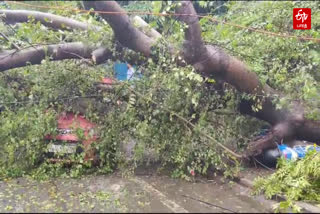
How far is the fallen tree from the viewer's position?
4836mm

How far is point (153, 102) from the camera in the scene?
512 centimetres

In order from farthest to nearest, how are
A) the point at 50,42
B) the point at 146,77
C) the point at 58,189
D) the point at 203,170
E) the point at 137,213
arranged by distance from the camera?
the point at 50,42, the point at 146,77, the point at 203,170, the point at 58,189, the point at 137,213

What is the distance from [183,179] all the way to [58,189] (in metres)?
1.69

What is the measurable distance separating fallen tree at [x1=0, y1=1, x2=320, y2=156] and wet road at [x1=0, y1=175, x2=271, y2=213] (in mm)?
1337

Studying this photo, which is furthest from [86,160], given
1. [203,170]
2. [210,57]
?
[210,57]

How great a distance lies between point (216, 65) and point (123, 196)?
2.26m

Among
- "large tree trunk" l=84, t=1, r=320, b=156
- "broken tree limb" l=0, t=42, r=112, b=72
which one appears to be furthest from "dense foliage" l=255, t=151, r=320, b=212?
"broken tree limb" l=0, t=42, r=112, b=72

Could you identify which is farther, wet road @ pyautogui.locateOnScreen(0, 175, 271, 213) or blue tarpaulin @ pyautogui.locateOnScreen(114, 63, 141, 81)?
blue tarpaulin @ pyautogui.locateOnScreen(114, 63, 141, 81)

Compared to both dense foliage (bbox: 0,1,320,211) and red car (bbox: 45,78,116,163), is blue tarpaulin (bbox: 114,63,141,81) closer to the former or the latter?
dense foliage (bbox: 0,1,320,211)

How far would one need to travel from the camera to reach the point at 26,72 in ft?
18.5

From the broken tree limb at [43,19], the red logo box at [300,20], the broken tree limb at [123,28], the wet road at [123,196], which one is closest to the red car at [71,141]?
the wet road at [123,196]

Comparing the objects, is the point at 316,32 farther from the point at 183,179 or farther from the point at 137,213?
the point at 137,213

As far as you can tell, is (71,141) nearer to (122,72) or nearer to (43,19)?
(122,72)

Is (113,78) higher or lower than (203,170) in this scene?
higher
